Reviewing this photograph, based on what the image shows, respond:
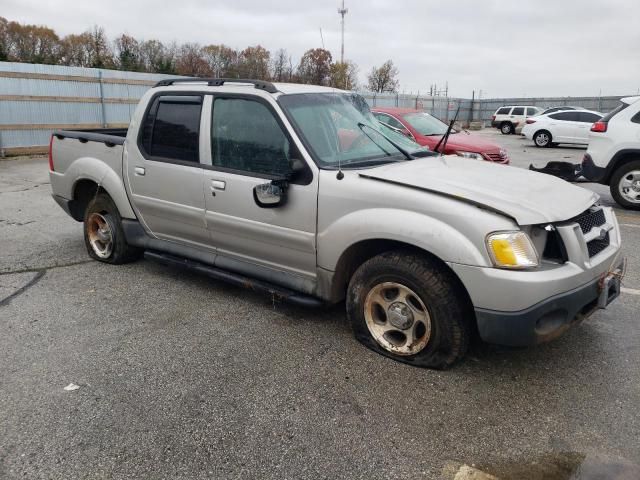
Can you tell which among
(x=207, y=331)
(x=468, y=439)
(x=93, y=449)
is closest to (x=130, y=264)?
(x=207, y=331)

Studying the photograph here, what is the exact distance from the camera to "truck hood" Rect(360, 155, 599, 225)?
10.2ft

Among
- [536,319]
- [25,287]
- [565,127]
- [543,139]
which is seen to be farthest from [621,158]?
[543,139]

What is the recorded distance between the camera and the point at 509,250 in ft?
9.77

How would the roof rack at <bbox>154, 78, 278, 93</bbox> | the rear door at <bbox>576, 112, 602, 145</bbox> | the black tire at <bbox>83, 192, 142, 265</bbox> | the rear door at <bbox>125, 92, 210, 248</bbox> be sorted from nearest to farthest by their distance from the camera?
the roof rack at <bbox>154, 78, 278, 93</bbox>, the rear door at <bbox>125, 92, 210, 248</bbox>, the black tire at <bbox>83, 192, 142, 265</bbox>, the rear door at <bbox>576, 112, 602, 145</bbox>

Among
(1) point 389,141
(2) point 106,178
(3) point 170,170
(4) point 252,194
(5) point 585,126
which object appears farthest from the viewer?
(5) point 585,126

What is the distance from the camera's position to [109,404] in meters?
3.07

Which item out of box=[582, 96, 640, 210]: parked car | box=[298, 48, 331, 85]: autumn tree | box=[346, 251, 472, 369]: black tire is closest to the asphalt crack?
box=[346, 251, 472, 369]: black tire

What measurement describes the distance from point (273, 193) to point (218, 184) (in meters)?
0.65

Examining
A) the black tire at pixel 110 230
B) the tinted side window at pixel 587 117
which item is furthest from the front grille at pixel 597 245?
the tinted side window at pixel 587 117

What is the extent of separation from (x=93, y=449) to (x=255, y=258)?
1.89 m

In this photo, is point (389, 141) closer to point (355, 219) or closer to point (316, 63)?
point (355, 219)

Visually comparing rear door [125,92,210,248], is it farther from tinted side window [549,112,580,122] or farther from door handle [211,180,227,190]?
tinted side window [549,112,580,122]

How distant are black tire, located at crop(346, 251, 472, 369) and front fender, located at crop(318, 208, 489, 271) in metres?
0.14

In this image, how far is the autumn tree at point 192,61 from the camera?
51312 mm
